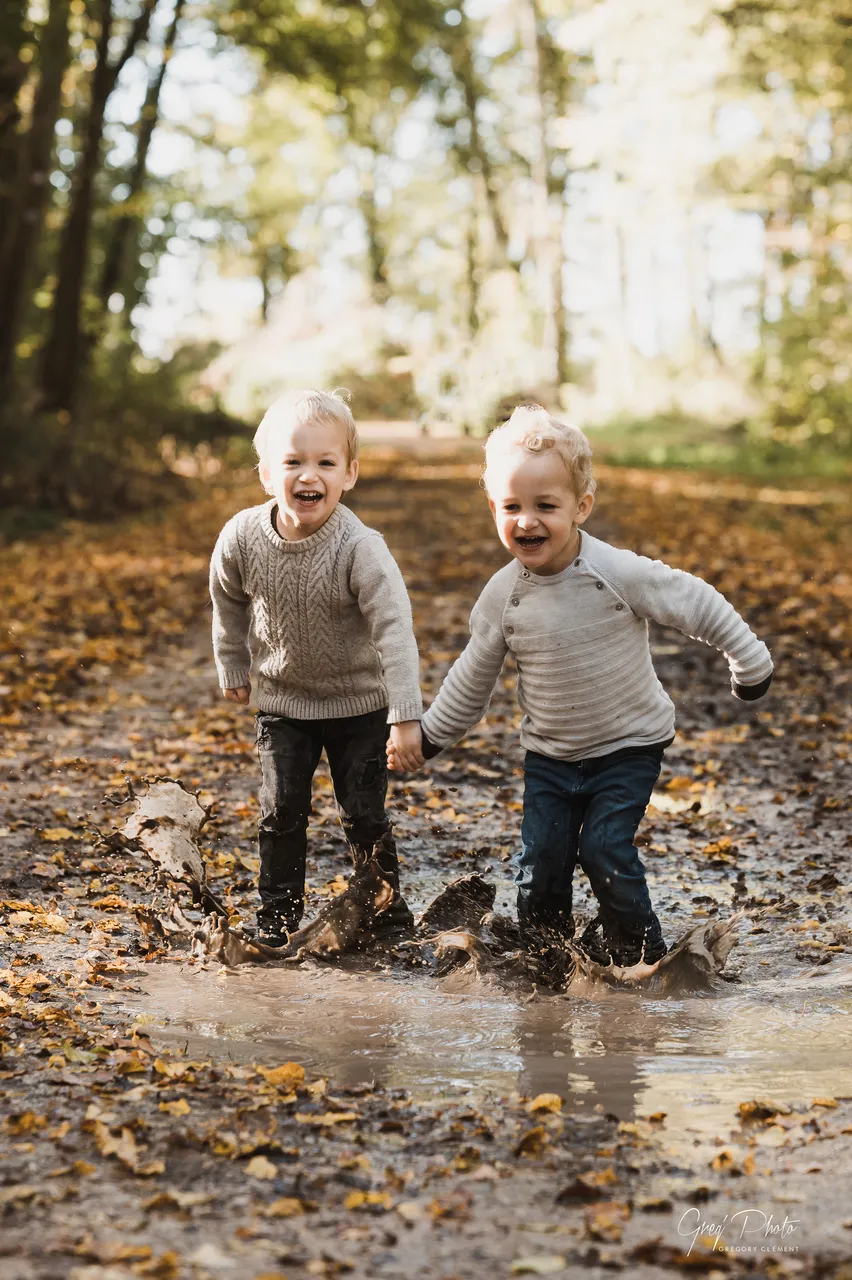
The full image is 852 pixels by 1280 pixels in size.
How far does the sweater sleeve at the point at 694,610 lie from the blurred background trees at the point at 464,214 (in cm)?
1381

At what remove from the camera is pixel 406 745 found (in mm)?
4426

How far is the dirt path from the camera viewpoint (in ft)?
9.33

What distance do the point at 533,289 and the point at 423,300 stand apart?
20.8m

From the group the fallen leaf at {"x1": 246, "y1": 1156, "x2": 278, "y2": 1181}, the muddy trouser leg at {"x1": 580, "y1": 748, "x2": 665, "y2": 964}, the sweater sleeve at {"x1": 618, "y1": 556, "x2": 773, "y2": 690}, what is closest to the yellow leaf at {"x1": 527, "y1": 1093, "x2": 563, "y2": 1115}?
the fallen leaf at {"x1": 246, "y1": 1156, "x2": 278, "y2": 1181}

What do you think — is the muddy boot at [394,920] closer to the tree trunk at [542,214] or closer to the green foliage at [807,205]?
the green foliage at [807,205]

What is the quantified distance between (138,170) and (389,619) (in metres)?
22.6

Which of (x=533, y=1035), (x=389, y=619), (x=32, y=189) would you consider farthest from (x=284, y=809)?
(x=32, y=189)

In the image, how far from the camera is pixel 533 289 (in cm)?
3344

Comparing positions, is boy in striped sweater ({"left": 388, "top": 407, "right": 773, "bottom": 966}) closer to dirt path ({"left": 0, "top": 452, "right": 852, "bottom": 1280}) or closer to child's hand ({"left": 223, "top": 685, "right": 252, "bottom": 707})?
dirt path ({"left": 0, "top": 452, "right": 852, "bottom": 1280})

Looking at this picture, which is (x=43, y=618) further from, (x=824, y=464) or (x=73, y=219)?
(x=824, y=464)

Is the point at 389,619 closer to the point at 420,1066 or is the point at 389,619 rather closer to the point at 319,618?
the point at 319,618

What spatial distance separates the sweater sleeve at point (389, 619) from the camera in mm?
4453

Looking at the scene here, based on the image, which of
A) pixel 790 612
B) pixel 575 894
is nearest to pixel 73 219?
pixel 790 612
